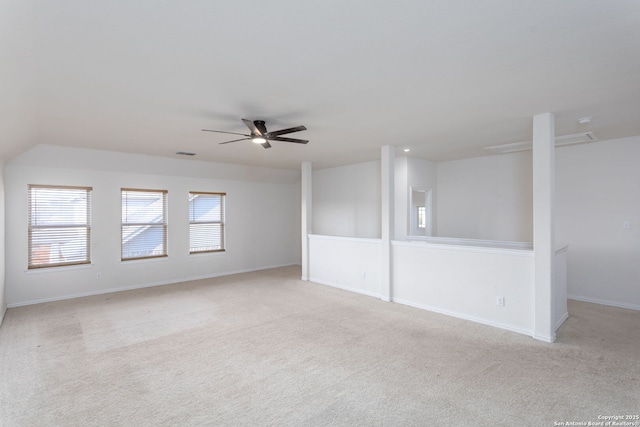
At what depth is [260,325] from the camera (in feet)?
13.9

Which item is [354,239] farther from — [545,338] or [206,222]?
[206,222]

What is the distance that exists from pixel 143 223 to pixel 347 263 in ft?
13.3

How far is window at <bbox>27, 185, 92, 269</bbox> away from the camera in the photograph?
17.6 feet

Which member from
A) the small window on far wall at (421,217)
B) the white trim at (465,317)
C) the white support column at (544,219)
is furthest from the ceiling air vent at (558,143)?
the white trim at (465,317)

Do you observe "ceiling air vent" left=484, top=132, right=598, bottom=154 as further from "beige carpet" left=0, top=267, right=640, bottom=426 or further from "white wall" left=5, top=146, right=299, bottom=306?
"white wall" left=5, top=146, right=299, bottom=306

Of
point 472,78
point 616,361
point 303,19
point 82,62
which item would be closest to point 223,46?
point 303,19

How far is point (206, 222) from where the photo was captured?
24.2ft

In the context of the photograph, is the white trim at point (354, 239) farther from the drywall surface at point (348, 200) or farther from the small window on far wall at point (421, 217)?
the small window on far wall at point (421, 217)

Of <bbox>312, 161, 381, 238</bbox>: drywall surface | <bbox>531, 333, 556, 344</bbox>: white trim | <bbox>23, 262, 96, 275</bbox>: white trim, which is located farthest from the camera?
<bbox>312, 161, 381, 238</bbox>: drywall surface

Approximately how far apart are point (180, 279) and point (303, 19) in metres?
6.29

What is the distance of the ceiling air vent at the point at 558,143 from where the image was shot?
4.62 metres

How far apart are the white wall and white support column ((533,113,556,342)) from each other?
18.4ft

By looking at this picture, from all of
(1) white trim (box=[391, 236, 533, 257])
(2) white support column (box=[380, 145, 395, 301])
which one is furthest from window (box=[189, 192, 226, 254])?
(1) white trim (box=[391, 236, 533, 257])

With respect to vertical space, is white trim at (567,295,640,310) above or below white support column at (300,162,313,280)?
below
